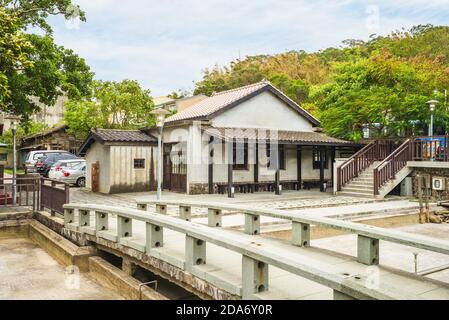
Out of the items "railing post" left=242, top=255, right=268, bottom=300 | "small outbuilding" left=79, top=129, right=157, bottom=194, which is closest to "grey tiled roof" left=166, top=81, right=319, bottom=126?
"small outbuilding" left=79, top=129, right=157, bottom=194

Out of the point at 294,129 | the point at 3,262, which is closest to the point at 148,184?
the point at 294,129

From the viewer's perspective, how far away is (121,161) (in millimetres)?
18016

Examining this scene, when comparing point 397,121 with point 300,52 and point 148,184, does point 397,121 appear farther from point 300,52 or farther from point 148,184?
point 300,52

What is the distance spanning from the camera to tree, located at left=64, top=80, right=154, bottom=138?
32719mm

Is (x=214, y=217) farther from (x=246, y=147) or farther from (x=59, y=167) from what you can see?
(x=59, y=167)

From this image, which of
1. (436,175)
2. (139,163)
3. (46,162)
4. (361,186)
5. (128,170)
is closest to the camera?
(436,175)

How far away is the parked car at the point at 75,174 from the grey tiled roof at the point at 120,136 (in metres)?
A: 4.38

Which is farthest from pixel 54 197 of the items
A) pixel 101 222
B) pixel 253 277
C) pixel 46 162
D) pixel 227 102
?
pixel 46 162

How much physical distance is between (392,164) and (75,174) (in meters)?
16.4

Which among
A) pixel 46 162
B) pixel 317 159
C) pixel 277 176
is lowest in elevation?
pixel 277 176

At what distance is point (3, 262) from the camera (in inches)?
351

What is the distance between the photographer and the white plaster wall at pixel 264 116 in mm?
19144

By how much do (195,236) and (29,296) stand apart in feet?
12.3
